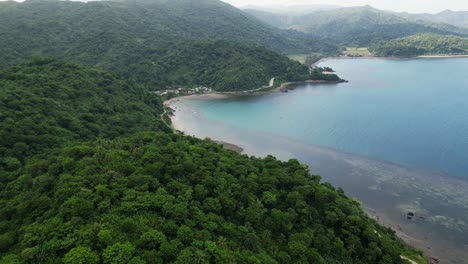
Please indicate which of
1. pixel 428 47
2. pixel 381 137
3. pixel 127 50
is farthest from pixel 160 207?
pixel 428 47

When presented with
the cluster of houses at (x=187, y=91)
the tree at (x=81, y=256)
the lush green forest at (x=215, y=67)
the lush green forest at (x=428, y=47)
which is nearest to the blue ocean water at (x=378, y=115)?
the cluster of houses at (x=187, y=91)

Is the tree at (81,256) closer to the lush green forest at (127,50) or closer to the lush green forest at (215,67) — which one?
the lush green forest at (127,50)

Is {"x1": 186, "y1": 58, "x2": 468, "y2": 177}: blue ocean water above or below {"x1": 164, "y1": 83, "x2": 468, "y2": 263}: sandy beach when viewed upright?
above

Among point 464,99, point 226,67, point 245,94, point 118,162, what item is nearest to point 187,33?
point 226,67

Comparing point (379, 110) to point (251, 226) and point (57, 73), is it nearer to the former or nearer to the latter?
point (251, 226)

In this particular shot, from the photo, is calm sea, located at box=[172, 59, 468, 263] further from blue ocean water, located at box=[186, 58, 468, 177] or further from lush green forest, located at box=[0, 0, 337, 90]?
lush green forest, located at box=[0, 0, 337, 90]

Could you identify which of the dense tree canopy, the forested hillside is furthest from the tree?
the forested hillside

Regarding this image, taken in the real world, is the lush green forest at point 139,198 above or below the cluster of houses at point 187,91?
below
